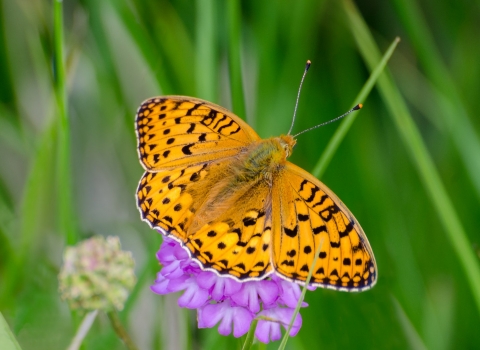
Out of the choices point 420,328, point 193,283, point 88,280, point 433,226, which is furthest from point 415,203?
point 88,280

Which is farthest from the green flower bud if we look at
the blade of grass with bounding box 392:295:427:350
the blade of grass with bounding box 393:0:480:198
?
the blade of grass with bounding box 393:0:480:198

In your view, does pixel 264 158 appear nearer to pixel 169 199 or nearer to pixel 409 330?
pixel 169 199

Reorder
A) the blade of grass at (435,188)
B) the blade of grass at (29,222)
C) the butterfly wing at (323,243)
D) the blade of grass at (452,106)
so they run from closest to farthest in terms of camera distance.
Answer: the butterfly wing at (323,243) → the blade of grass at (435,188) → the blade of grass at (29,222) → the blade of grass at (452,106)

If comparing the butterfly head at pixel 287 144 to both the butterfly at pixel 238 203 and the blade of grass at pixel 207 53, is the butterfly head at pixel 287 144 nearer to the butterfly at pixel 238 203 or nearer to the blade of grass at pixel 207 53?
the butterfly at pixel 238 203

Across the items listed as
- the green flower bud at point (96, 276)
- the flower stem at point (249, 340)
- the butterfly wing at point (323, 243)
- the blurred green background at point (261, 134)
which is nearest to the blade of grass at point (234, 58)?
the blurred green background at point (261, 134)

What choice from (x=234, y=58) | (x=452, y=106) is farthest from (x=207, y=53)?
(x=452, y=106)

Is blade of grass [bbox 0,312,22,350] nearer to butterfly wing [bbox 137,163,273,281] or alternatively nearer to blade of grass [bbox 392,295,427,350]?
butterfly wing [bbox 137,163,273,281]
